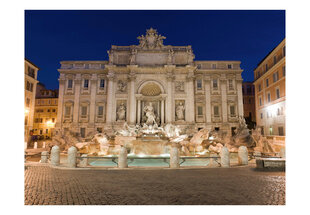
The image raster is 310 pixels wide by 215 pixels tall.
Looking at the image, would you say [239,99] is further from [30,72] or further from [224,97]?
[30,72]

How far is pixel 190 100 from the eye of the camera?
27.7 m

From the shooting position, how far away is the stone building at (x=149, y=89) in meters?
27.5

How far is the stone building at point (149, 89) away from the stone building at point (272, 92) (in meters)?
4.13

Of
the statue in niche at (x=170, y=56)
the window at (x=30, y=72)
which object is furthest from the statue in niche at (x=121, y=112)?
the window at (x=30, y=72)

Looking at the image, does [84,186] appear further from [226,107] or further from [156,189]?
[226,107]

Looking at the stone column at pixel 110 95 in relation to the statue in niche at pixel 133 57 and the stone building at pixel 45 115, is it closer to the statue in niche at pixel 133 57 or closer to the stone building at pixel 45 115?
the statue in niche at pixel 133 57

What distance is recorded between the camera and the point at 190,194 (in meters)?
5.52

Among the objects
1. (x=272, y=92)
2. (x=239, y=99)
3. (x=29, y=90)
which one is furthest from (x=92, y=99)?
(x=272, y=92)

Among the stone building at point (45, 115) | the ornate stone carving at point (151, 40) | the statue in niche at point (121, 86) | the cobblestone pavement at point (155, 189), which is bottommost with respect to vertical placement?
the cobblestone pavement at point (155, 189)

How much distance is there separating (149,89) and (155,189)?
23651 mm

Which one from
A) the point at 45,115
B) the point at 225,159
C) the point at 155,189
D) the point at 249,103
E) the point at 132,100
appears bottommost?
the point at 155,189

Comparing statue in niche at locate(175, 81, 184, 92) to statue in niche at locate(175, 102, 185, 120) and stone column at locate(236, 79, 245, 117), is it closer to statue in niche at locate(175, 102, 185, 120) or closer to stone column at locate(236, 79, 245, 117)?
statue in niche at locate(175, 102, 185, 120)

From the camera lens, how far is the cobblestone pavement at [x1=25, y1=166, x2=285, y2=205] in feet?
16.6

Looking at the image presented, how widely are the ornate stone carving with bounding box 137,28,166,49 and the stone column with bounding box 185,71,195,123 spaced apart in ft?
22.9
